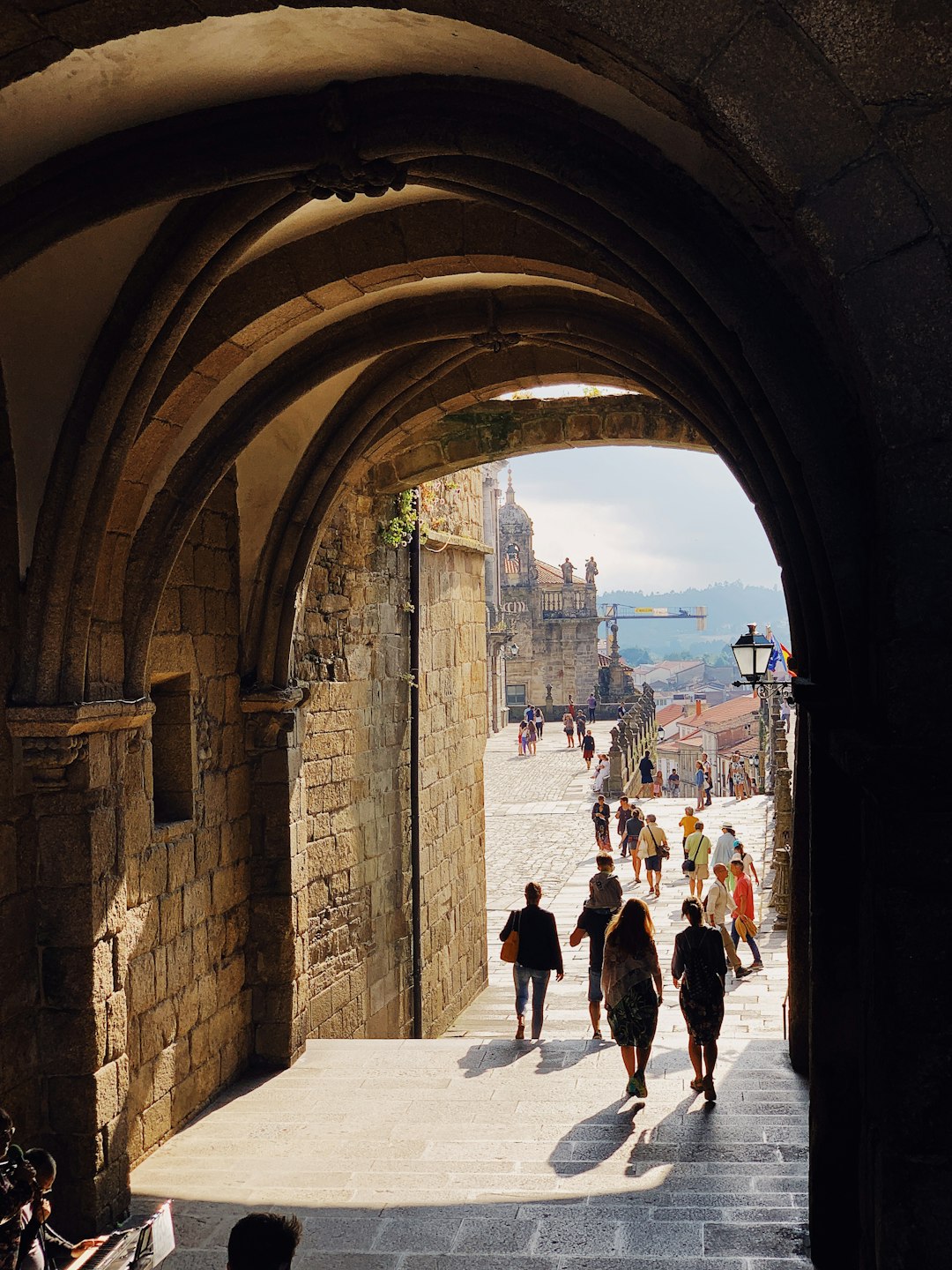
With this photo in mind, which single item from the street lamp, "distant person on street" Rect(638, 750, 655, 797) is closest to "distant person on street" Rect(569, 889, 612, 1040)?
the street lamp

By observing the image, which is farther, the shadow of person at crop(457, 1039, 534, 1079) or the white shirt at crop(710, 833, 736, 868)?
the white shirt at crop(710, 833, 736, 868)

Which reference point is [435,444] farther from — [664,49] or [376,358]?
[664,49]

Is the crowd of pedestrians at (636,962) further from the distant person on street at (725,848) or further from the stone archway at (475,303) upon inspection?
the stone archway at (475,303)

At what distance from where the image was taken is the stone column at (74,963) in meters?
5.45

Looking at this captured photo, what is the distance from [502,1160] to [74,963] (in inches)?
85.6

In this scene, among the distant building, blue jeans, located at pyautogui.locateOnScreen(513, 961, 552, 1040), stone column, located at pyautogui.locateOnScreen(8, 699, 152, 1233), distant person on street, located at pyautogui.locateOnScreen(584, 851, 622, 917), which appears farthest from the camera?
the distant building

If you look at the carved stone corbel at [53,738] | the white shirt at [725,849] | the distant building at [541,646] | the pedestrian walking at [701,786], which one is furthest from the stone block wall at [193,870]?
the distant building at [541,646]

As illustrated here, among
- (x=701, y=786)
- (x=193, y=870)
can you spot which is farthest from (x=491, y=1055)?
(x=701, y=786)

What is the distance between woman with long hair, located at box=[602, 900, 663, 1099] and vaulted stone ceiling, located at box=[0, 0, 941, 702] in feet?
7.89

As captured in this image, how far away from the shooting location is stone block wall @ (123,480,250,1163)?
6.37 meters

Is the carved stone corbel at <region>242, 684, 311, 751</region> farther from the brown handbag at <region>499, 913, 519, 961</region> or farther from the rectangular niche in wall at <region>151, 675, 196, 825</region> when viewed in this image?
the brown handbag at <region>499, 913, 519, 961</region>

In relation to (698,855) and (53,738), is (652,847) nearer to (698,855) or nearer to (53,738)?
(698,855)

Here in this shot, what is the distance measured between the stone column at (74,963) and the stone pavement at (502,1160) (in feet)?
1.36

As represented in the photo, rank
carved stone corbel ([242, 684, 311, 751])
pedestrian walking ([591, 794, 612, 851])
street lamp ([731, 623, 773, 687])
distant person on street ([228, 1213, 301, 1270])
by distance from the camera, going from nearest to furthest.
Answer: distant person on street ([228, 1213, 301, 1270]) < carved stone corbel ([242, 684, 311, 751]) < street lamp ([731, 623, 773, 687]) < pedestrian walking ([591, 794, 612, 851])
